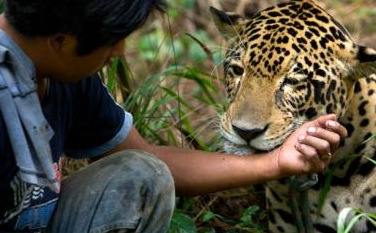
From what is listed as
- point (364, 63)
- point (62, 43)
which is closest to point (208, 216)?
point (364, 63)

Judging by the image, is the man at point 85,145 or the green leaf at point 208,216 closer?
the man at point 85,145

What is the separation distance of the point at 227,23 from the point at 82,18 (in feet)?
4.80

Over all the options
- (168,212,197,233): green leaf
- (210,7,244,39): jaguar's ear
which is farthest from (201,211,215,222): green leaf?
(210,7,244,39): jaguar's ear

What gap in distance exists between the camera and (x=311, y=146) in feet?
12.4

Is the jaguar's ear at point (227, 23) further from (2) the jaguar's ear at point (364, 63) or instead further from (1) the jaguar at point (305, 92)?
(2) the jaguar's ear at point (364, 63)

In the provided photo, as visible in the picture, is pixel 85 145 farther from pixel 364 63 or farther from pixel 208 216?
pixel 364 63

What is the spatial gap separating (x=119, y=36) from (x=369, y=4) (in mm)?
5761

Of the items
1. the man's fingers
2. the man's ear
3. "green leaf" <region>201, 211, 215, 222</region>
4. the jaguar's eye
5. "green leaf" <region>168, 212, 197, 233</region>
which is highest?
the man's ear

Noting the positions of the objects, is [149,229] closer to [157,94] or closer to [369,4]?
[157,94]

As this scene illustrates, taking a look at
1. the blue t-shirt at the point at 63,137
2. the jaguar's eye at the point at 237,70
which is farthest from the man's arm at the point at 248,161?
the jaguar's eye at the point at 237,70

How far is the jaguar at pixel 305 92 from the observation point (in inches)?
169

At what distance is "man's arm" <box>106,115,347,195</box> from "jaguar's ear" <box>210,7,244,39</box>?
0.73 meters

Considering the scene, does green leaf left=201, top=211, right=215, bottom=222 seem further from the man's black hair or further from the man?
the man's black hair

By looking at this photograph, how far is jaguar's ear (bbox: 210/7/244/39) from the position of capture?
4.74m
